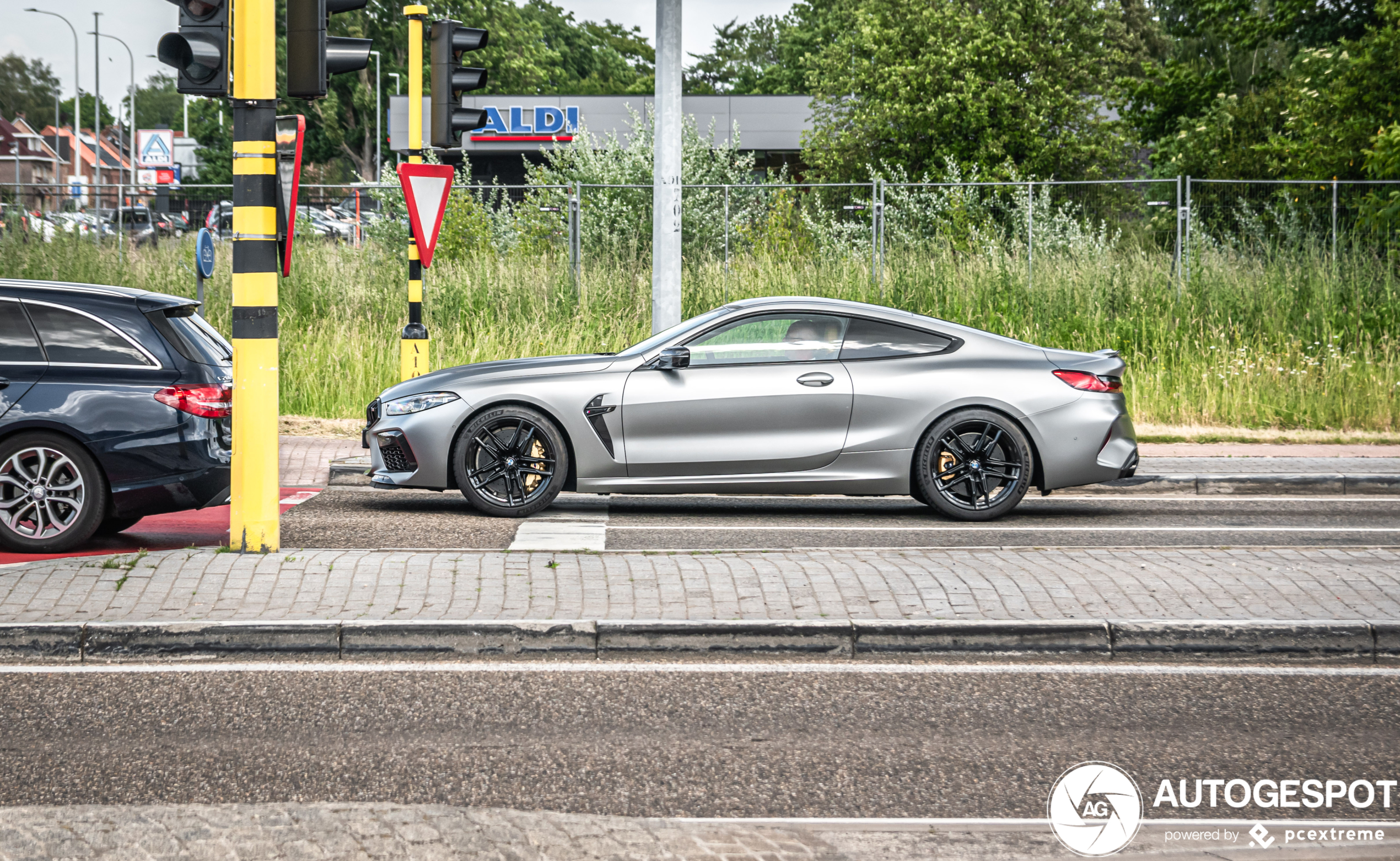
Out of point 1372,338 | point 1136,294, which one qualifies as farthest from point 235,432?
point 1372,338

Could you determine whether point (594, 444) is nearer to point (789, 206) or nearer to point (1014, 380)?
point (1014, 380)

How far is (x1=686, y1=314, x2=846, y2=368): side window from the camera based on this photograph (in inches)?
379

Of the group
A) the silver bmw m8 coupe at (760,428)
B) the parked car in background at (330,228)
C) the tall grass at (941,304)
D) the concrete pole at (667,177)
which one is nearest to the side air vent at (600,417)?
the silver bmw m8 coupe at (760,428)

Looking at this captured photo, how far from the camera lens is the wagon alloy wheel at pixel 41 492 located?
7.67m

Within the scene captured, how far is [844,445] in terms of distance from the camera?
9.47 m

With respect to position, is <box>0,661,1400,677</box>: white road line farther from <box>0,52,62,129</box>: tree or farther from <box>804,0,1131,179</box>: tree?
<box>0,52,62,129</box>: tree

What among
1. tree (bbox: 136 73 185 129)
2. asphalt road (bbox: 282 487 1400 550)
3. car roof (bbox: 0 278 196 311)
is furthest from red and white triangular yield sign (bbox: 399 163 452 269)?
tree (bbox: 136 73 185 129)

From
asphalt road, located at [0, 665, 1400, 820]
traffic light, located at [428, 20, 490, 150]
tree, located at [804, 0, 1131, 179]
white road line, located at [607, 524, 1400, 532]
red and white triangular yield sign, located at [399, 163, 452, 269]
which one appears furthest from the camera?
tree, located at [804, 0, 1131, 179]

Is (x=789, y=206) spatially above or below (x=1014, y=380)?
above

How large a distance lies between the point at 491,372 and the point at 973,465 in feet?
11.4

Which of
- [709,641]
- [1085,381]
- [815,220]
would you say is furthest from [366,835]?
[815,220]

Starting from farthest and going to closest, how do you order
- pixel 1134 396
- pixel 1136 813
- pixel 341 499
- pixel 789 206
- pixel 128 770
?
pixel 789 206 → pixel 1134 396 → pixel 341 499 → pixel 128 770 → pixel 1136 813

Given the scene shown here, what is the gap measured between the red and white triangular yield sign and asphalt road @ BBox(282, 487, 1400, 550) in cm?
292

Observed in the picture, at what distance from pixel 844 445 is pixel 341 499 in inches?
156
